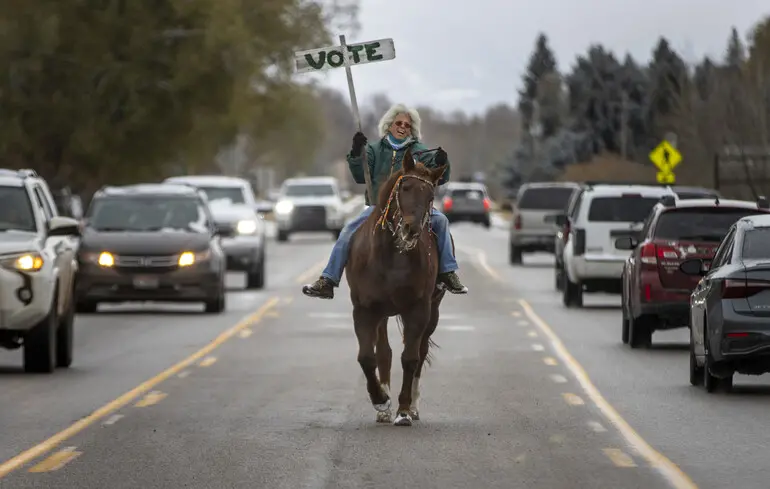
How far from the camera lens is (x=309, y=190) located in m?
65.6

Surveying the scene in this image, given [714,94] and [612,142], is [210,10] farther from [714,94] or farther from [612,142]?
[612,142]

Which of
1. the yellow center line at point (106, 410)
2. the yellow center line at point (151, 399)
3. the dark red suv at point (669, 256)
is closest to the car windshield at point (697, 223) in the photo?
the dark red suv at point (669, 256)

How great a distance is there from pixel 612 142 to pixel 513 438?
9270 centimetres

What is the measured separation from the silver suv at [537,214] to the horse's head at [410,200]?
33.0 m

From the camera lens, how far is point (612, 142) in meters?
106

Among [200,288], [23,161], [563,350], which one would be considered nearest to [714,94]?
[23,161]

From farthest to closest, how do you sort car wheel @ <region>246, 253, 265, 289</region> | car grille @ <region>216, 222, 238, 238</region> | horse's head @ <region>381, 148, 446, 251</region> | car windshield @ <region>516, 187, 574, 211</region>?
car windshield @ <region>516, 187, 574, 211</region>
car wheel @ <region>246, 253, 265, 289</region>
car grille @ <region>216, 222, 238, 238</region>
horse's head @ <region>381, 148, 446, 251</region>

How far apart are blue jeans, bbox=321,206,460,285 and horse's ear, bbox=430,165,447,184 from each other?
87cm

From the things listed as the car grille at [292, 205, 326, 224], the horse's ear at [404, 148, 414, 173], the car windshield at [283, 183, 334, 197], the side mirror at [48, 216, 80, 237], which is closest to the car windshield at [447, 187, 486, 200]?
the car windshield at [283, 183, 334, 197]

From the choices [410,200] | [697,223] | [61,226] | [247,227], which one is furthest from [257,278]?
[410,200]

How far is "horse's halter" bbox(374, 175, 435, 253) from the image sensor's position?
13.8 meters

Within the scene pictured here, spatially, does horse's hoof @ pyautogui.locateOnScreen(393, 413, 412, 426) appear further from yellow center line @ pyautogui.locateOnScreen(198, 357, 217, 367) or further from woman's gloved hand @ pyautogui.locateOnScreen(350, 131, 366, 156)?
yellow center line @ pyautogui.locateOnScreen(198, 357, 217, 367)

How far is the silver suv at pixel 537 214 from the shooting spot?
4728 cm

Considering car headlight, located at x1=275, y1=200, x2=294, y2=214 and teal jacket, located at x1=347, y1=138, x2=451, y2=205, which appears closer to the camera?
teal jacket, located at x1=347, y1=138, x2=451, y2=205
